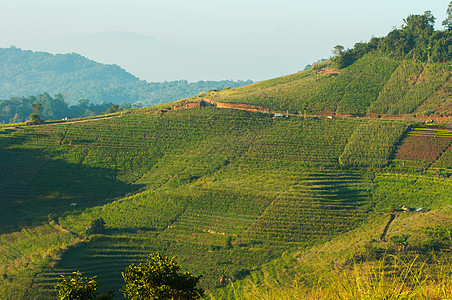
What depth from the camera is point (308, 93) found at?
2921 inches

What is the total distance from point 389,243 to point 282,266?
1012 centimetres

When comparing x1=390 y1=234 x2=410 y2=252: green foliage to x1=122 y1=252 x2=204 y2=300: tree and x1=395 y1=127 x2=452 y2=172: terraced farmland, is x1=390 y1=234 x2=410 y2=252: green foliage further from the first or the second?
x1=122 y1=252 x2=204 y2=300: tree

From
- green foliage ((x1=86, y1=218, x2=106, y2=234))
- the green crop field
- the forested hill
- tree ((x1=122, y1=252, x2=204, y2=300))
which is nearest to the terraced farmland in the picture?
the green crop field

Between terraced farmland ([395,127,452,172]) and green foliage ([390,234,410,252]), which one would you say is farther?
terraced farmland ([395,127,452,172])

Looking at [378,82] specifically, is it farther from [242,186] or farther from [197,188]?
[197,188]

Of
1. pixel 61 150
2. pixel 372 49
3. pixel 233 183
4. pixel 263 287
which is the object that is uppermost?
pixel 372 49

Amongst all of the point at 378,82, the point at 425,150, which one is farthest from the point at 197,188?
the point at 378,82

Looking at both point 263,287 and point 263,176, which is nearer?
point 263,287

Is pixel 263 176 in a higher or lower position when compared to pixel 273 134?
lower

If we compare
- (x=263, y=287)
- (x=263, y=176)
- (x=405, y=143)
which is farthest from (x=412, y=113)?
(x=263, y=287)

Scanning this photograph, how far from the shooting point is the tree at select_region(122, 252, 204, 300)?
16141mm

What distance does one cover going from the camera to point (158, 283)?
16.4 meters

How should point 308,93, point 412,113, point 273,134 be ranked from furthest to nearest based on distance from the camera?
1. point 308,93
2. point 412,113
3. point 273,134

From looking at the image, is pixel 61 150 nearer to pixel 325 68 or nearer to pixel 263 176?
pixel 263 176
